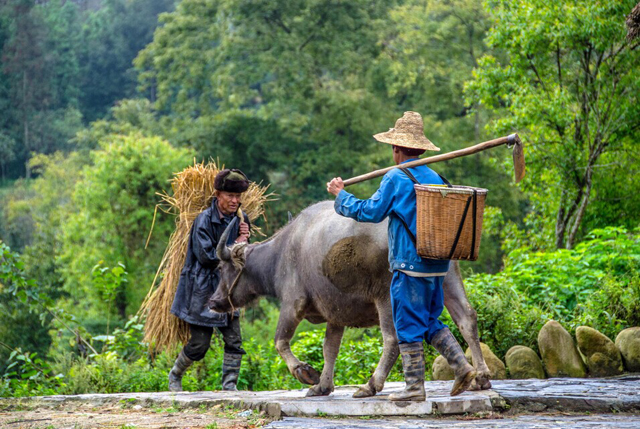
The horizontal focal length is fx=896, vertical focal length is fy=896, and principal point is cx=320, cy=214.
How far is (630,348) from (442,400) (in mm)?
2856

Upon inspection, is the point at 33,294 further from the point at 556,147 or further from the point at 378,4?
the point at 378,4

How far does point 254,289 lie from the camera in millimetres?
8289

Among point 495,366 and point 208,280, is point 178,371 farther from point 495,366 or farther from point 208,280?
point 495,366

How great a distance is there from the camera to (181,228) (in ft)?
32.1

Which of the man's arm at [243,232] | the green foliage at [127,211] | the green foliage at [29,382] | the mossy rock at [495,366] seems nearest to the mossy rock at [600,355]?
the mossy rock at [495,366]

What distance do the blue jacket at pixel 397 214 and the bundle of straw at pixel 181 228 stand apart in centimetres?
329

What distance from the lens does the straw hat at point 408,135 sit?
6.59m

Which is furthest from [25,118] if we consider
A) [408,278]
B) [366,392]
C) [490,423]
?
[490,423]

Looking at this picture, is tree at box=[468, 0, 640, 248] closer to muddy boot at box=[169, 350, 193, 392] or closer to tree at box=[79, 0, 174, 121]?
muddy boot at box=[169, 350, 193, 392]

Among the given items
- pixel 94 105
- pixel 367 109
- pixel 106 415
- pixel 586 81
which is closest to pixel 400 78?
pixel 367 109

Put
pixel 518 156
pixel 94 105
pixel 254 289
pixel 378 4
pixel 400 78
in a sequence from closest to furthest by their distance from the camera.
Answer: pixel 518 156, pixel 254 289, pixel 400 78, pixel 378 4, pixel 94 105

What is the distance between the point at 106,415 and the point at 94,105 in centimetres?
6928

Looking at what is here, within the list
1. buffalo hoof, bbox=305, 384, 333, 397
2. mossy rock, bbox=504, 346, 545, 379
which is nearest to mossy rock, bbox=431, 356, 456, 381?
mossy rock, bbox=504, 346, 545, 379

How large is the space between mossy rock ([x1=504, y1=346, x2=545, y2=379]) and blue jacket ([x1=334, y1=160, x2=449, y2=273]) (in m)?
2.60
